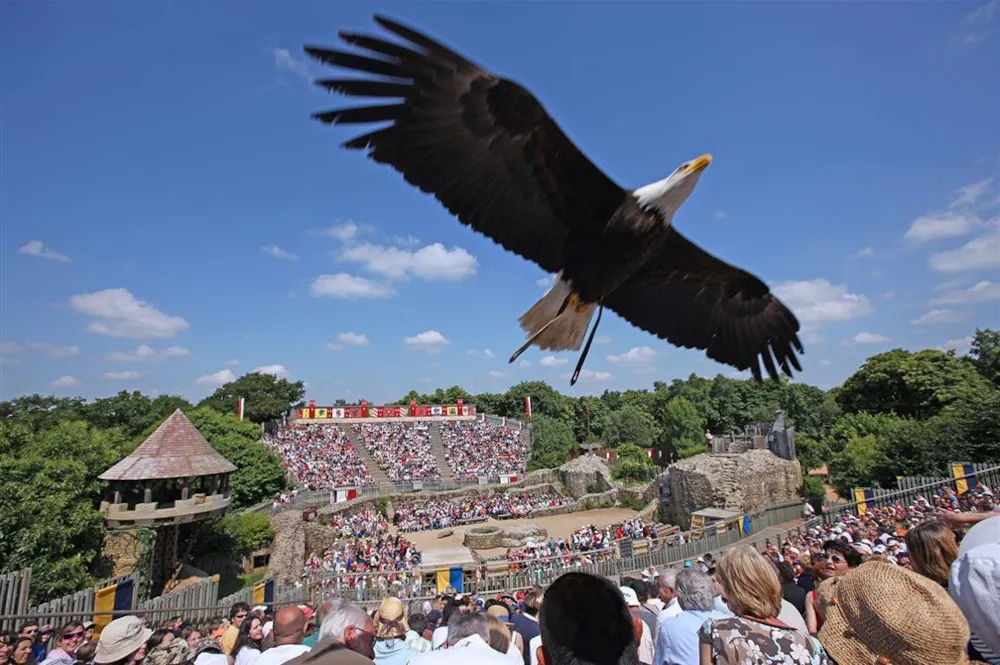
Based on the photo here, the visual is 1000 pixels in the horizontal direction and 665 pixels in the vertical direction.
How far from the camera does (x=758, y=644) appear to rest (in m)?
1.49

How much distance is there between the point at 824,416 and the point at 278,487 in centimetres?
5108

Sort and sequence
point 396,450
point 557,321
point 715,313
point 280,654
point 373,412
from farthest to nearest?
point 373,412 < point 396,450 < point 715,313 < point 557,321 < point 280,654

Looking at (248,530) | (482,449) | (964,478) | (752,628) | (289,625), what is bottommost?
(248,530)

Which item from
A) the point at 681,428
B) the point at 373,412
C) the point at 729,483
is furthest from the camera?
the point at 373,412

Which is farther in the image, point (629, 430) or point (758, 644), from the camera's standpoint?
point (629, 430)

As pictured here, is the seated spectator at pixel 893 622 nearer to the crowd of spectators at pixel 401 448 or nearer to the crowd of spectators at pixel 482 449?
the crowd of spectators at pixel 401 448

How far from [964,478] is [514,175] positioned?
50.7 ft

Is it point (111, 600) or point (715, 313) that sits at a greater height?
point (715, 313)

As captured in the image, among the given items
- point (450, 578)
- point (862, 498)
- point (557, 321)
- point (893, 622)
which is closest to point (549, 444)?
point (862, 498)

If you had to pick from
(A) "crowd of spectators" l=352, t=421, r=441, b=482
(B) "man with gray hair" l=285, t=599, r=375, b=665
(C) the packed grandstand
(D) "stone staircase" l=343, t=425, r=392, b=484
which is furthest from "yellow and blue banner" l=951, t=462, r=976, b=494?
(D) "stone staircase" l=343, t=425, r=392, b=484

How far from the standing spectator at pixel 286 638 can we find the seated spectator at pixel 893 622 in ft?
6.65

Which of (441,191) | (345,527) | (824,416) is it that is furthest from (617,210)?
(824,416)

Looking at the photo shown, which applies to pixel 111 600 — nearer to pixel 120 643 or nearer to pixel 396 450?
pixel 120 643

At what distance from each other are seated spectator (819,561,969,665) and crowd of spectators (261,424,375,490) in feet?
103
